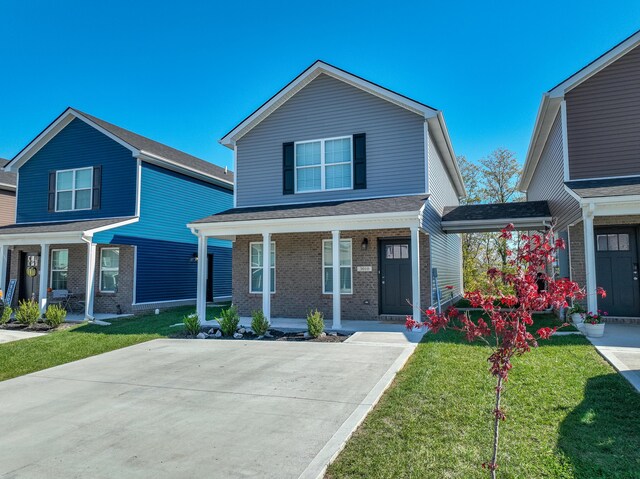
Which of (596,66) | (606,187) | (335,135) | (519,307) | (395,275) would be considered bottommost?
(519,307)

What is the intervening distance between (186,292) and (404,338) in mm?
11199

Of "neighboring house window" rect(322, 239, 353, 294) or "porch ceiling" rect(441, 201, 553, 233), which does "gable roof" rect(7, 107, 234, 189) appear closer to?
"neighboring house window" rect(322, 239, 353, 294)

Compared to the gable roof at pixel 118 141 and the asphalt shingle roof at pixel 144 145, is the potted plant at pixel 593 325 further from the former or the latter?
the asphalt shingle roof at pixel 144 145

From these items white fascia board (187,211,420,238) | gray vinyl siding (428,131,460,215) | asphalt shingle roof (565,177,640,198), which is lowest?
white fascia board (187,211,420,238)

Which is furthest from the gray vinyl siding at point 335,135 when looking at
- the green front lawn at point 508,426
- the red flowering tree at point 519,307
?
the red flowering tree at point 519,307

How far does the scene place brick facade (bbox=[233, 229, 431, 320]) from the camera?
41.2 ft

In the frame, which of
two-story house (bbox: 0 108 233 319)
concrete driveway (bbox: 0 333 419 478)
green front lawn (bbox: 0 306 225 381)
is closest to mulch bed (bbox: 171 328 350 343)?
green front lawn (bbox: 0 306 225 381)

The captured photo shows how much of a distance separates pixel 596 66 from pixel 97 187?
16752 mm

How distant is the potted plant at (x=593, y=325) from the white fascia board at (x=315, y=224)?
417 cm

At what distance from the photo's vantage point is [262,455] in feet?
12.8

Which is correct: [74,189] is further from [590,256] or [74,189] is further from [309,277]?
[590,256]

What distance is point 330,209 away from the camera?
11.6 m

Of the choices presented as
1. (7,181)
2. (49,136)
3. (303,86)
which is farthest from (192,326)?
(7,181)

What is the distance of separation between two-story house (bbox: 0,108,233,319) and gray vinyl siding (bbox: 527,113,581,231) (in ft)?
38.9
